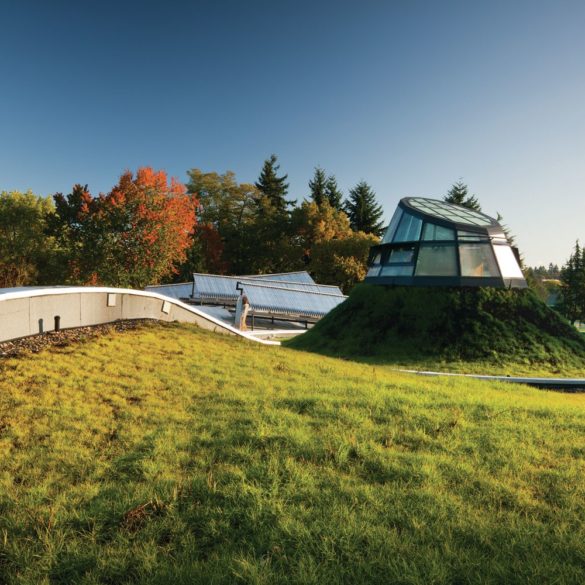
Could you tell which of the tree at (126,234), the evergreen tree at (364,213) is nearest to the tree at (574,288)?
the evergreen tree at (364,213)

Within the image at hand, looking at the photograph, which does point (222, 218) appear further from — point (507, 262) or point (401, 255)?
point (507, 262)

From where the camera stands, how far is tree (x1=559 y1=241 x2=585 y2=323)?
62781mm

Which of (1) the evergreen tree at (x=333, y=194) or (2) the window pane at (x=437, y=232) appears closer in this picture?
(2) the window pane at (x=437, y=232)

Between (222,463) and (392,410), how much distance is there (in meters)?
3.36

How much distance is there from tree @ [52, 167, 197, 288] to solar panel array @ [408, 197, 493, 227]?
1024 inches

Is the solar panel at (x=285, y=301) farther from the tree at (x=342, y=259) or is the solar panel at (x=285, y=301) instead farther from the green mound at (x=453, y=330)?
the tree at (x=342, y=259)

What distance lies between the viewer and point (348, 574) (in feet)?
10.6

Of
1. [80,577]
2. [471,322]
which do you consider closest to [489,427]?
[80,577]

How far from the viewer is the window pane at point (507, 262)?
73.2 feet

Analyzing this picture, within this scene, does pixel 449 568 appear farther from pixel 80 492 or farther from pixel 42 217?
pixel 42 217

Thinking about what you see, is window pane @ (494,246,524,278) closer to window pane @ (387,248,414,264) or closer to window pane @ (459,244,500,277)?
window pane @ (459,244,500,277)

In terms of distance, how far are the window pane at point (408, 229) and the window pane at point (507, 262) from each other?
14.3 ft

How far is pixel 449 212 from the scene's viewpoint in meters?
25.5

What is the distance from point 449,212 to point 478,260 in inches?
187
